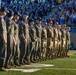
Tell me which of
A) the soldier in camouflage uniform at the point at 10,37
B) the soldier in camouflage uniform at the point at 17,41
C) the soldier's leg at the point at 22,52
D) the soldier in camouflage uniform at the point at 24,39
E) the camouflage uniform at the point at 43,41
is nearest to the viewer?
the soldier in camouflage uniform at the point at 10,37

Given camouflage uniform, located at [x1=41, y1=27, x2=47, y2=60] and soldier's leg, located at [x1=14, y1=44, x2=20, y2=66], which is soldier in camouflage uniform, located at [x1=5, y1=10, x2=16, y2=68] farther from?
camouflage uniform, located at [x1=41, y1=27, x2=47, y2=60]

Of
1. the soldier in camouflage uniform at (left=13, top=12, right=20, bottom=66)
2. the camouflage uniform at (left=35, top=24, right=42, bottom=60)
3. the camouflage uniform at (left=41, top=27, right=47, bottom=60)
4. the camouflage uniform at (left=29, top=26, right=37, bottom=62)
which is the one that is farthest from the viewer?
the camouflage uniform at (left=41, top=27, right=47, bottom=60)

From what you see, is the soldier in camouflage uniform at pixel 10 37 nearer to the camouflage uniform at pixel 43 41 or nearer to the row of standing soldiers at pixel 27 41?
the row of standing soldiers at pixel 27 41

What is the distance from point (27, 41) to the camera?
12625 millimetres

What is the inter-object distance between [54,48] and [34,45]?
13.8 feet

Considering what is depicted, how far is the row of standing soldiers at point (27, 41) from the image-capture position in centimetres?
1023

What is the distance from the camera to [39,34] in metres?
14.7

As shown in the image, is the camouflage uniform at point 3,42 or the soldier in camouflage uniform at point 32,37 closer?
A: the camouflage uniform at point 3,42

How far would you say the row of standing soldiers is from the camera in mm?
10234

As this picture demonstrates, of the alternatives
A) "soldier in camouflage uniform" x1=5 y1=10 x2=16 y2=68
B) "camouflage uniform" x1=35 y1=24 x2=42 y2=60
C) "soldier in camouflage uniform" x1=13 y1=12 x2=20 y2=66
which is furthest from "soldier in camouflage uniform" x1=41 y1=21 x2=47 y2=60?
"soldier in camouflage uniform" x1=5 y1=10 x2=16 y2=68

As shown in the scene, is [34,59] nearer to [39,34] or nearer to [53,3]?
[39,34]

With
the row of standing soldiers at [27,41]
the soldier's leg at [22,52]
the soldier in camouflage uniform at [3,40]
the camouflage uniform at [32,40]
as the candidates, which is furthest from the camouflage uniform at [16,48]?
the camouflage uniform at [32,40]

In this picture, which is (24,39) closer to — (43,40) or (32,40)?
(32,40)

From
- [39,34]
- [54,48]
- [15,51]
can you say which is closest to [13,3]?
[54,48]
